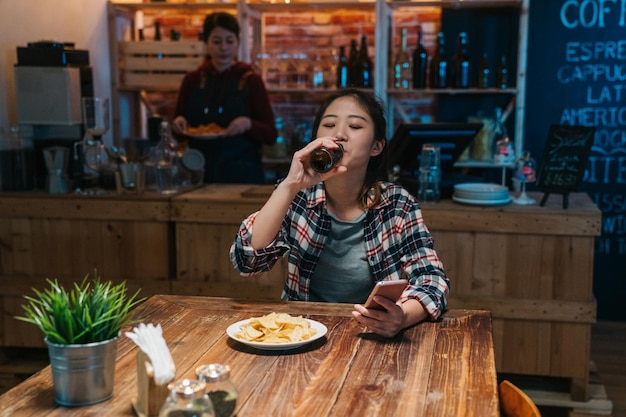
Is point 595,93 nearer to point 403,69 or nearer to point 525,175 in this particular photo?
point 403,69

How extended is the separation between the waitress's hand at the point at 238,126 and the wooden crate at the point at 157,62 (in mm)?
701

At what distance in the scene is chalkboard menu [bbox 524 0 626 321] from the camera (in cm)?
494

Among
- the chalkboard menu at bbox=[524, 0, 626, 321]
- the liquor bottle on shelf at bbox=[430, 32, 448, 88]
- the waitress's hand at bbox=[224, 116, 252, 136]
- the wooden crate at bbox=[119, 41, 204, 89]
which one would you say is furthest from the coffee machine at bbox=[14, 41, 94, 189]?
the chalkboard menu at bbox=[524, 0, 626, 321]

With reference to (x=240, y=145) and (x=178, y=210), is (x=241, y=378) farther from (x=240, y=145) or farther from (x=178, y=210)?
(x=240, y=145)

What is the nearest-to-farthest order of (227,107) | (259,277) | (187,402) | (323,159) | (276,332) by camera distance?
(187,402) → (276,332) → (323,159) → (259,277) → (227,107)

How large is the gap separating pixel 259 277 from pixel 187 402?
240 cm

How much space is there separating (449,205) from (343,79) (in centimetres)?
191

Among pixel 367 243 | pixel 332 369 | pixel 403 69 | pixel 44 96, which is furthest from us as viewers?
pixel 403 69

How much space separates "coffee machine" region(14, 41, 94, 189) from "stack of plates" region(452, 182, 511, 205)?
1866mm

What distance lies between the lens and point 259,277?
3637 mm

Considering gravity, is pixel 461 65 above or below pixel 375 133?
above

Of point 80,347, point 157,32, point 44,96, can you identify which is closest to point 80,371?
point 80,347

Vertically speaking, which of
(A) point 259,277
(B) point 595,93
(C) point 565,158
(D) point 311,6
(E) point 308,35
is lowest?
(A) point 259,277

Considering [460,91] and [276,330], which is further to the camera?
[460,91]
